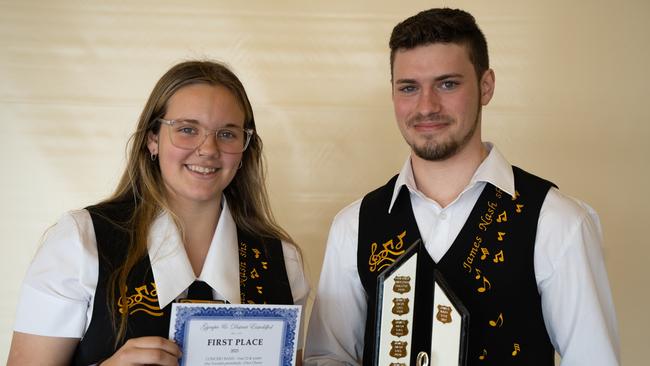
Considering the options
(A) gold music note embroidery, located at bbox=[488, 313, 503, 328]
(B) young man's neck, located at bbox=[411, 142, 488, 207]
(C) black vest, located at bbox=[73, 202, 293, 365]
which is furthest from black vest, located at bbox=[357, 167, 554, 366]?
(C) black vest, located at bbox=[73, 202, 293, 365]

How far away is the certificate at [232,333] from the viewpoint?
1.79 meters

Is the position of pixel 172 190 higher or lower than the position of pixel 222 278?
higher

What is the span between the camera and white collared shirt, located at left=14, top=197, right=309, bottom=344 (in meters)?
1.90

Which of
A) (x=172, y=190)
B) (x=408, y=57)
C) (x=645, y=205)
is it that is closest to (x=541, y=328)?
(x=408, y=57)

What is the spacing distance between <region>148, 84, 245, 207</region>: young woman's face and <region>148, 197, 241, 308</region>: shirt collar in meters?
0.13

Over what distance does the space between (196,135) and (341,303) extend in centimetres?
75

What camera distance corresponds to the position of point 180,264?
208cm

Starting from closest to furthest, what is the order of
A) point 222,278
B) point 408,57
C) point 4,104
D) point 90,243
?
point 90,243 < point 222,278 < point 408,57 < point 4,104

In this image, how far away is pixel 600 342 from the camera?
80.0 inches

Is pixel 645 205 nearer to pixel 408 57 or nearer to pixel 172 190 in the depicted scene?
pixel 408 57

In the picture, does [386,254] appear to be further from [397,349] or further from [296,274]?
[397,349]

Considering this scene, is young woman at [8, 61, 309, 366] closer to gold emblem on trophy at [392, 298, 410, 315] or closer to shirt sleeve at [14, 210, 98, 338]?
shirt sleeve at [14, 210, 98, 338]

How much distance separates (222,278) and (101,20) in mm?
1694

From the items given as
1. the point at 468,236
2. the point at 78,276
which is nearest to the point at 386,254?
the point at 468,236
